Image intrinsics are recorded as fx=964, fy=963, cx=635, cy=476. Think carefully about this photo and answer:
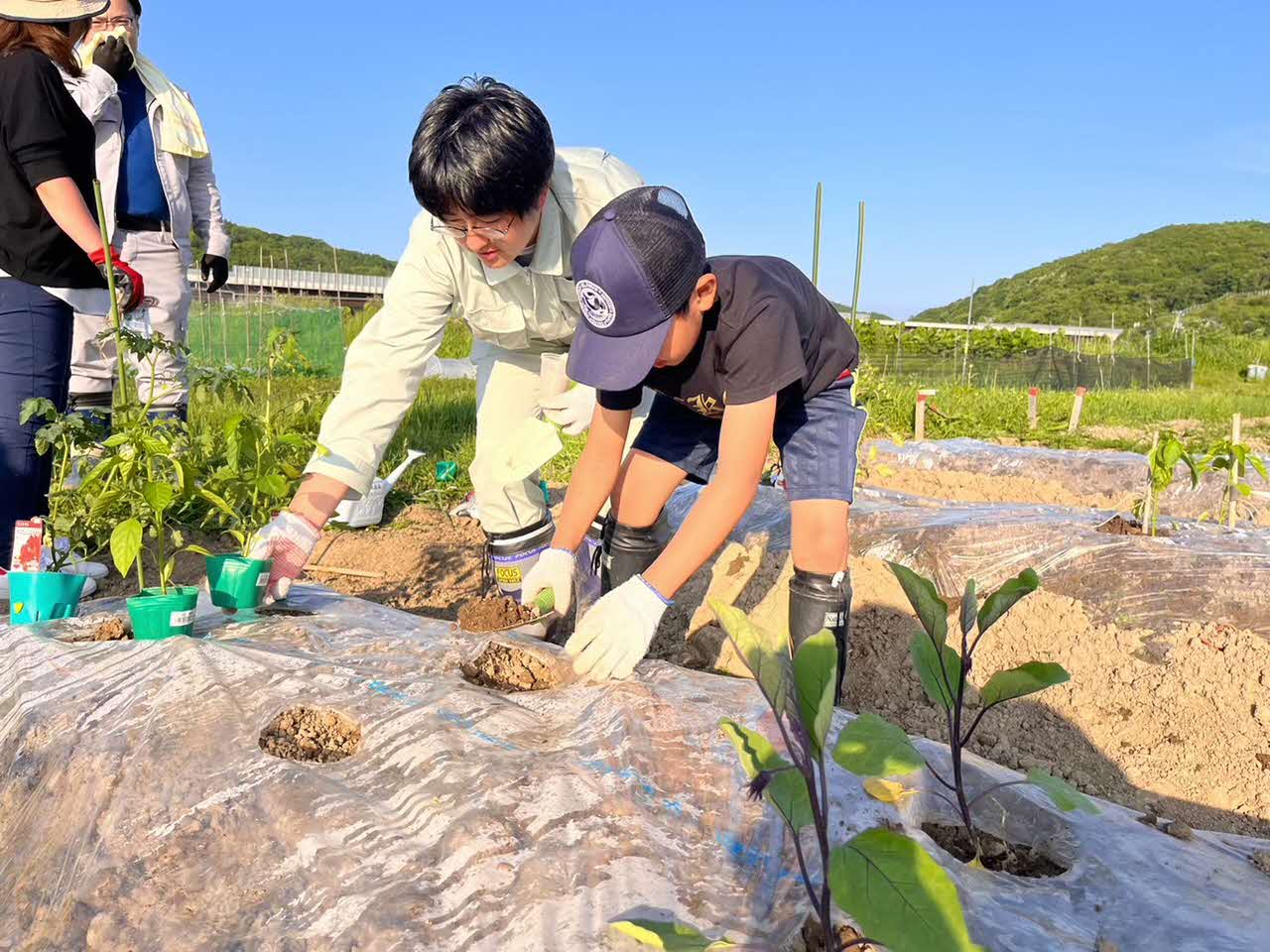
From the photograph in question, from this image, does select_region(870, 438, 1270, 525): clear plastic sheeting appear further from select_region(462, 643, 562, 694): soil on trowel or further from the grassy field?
select_region(462, 643, 562, 694): soil on trowel

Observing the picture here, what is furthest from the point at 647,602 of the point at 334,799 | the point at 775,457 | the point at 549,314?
the point at 775,457

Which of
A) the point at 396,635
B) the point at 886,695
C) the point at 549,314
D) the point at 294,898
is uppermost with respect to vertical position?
the point at 549,314

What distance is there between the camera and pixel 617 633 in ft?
5.01

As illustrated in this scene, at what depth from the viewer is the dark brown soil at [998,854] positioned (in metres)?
1.14

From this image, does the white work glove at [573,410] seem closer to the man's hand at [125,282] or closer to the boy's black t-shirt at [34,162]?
the man's hand at [125,282]

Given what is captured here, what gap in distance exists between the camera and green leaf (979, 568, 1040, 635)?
1.08 meters

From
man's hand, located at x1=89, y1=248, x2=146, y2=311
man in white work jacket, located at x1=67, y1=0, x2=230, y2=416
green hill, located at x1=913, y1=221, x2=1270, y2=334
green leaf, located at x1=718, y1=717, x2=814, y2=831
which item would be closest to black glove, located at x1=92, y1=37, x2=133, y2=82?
man in white work jacket, located at x1=67, y1=0, x2=230, y2=416

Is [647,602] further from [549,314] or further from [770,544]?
[770,544]

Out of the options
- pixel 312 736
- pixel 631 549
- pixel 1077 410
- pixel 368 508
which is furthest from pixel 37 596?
pixel 1077 410

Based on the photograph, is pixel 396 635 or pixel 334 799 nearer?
pixel 334 799

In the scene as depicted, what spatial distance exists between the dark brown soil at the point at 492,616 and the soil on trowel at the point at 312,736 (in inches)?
18.1

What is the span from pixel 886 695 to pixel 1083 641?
1.94ft

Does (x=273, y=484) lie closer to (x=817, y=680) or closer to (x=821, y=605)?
(x=821, y=605)

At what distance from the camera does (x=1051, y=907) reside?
1034 mm
